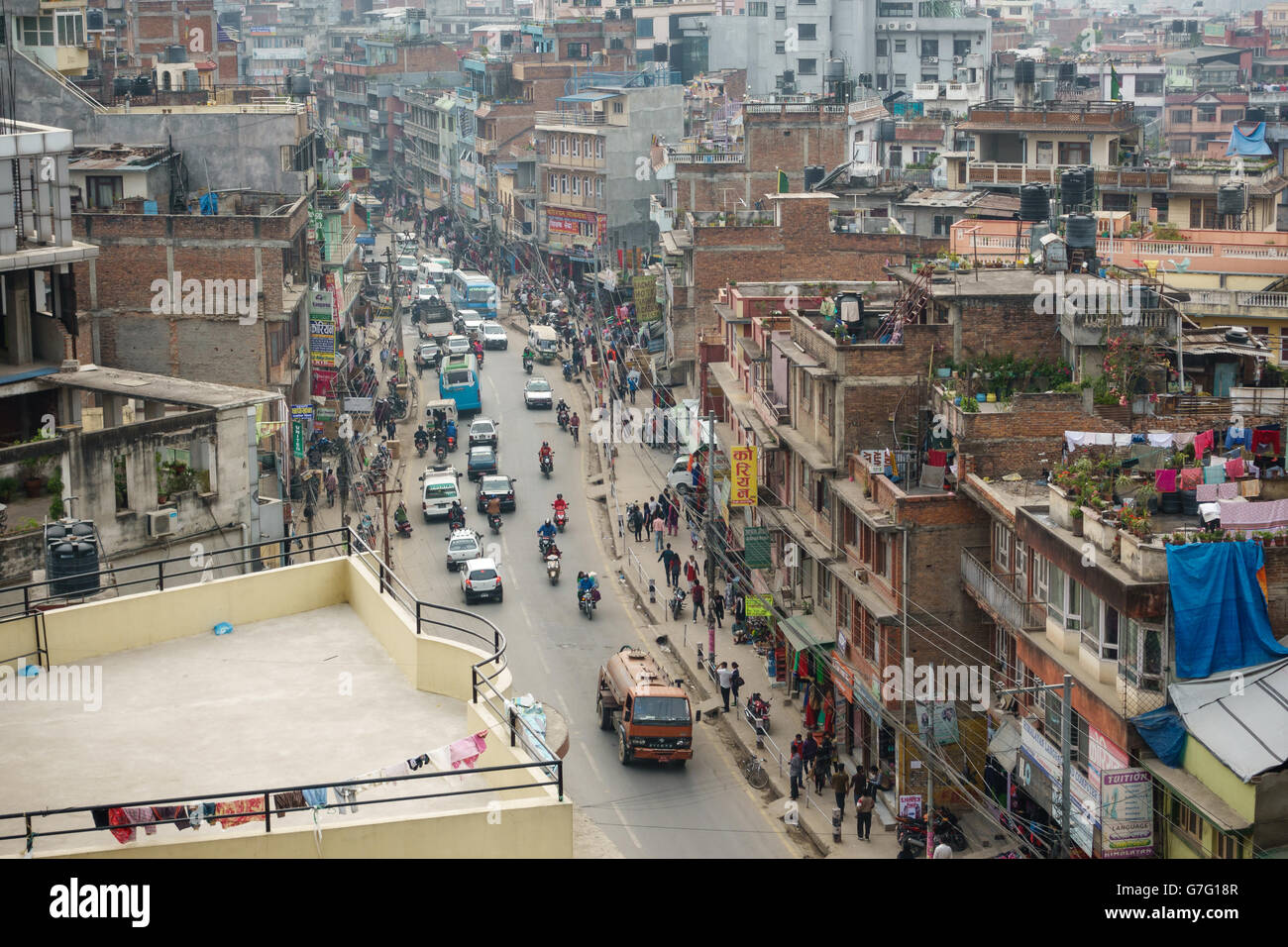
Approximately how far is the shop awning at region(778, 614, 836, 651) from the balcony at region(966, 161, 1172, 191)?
1060 inches

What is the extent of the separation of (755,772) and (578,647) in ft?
35.0

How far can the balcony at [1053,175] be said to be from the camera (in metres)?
68.4

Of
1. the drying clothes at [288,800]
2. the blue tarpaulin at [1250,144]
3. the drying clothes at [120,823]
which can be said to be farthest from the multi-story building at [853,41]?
the drying clothes at [120,823]

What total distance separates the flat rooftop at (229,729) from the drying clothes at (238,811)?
12 cm

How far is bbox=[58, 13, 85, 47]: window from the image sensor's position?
72256 millimetres

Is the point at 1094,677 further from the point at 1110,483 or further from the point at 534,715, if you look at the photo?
the point at 534,715

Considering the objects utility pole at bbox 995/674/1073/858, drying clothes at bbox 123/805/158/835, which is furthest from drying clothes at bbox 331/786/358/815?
utility pole at bbox 995/674/1073/858

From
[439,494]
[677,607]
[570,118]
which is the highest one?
[570,118]

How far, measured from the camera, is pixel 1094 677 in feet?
103

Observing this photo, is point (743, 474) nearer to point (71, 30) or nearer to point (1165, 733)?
point (1165, 733)

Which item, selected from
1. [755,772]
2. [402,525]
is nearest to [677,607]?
[755,772]

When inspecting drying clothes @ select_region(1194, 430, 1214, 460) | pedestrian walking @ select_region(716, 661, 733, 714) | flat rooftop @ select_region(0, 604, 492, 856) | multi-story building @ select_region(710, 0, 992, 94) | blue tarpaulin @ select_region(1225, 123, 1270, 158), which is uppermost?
multi-story building @ select_region(710, 0, 992, 94)

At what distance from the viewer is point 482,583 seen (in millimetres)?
54500

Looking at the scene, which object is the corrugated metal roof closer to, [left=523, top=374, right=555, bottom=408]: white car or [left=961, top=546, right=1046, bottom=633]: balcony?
[left=961, top=546, right=1046, bottom=633]: balcony
